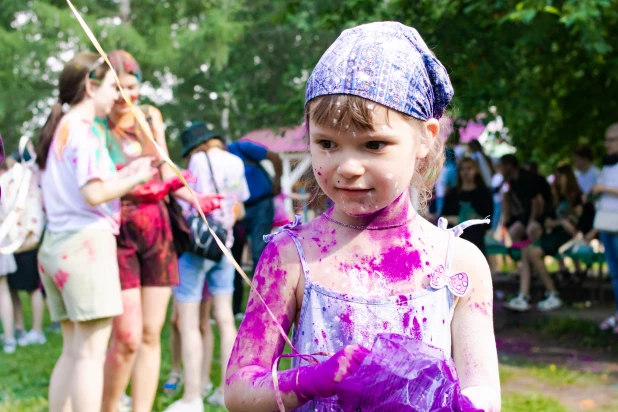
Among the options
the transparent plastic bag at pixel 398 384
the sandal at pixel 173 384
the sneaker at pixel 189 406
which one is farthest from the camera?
the sandal at pixel 173 384

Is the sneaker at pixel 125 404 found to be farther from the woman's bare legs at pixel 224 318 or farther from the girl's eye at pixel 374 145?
the girl's eye at pixel 374 145

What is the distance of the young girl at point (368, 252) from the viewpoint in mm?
1573

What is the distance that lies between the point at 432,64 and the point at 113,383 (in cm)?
259

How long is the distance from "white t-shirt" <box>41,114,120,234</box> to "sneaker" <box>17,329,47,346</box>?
3.88 meters

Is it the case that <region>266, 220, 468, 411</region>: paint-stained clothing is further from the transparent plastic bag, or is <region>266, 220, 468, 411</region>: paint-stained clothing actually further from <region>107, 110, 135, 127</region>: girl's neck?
<region>107, 110, 135, 127</region>: girl's neck

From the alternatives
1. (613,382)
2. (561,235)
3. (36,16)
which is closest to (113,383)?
(613,382)

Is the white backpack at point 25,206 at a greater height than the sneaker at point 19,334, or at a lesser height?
greater

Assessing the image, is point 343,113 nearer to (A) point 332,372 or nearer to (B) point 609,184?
(A) point 332,372

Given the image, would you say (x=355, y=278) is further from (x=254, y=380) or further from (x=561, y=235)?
(x=561, y=235)

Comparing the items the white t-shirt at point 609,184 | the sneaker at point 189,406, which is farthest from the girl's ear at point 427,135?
the white t-shirt at point 609,184

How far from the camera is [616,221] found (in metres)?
6.25

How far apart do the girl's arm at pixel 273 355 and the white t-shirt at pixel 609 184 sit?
518 cm

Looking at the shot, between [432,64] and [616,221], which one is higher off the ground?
[432,64]

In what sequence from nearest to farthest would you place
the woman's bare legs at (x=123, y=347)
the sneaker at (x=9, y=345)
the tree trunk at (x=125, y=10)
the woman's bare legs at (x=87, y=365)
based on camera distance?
the woman's bare legs at (x=87, y=365) < the woman's bare legs at (x=123, y=347) < the sneaker at (x=9, y=345) < the tree trunk at (x=125, y=10)
